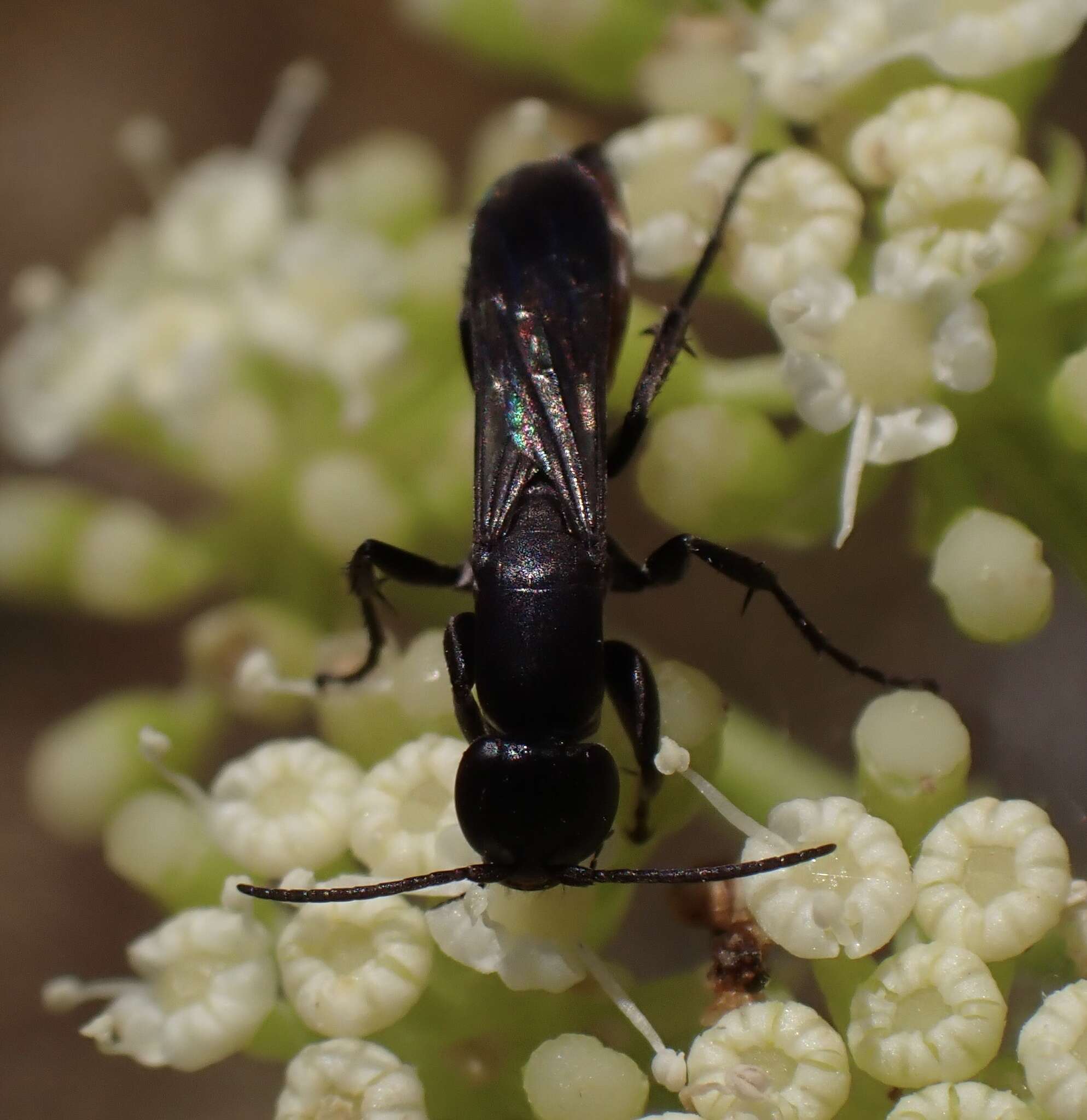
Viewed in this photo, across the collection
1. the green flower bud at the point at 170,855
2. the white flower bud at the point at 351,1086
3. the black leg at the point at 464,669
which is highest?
the black leg at the point at 464,669

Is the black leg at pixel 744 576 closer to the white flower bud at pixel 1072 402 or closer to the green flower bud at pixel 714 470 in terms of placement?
the green flower bud at pixel 714 470

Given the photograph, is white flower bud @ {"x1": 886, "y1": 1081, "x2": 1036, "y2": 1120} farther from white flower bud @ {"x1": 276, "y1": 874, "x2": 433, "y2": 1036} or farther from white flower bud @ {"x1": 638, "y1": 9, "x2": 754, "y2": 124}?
white flower bud @ {"x1": 638, "y1": 9, "x2": 754, "y2": 124}

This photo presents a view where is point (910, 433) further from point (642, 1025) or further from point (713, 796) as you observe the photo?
point (642, 1025)

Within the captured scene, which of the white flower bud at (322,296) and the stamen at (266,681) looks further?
the white flower bud at (322,296)

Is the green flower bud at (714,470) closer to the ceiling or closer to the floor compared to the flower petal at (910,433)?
closer to the ceiling

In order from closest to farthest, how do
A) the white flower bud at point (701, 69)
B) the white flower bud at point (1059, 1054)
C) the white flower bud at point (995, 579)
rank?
the white flower bud at point (1059, 1054), the white flower bud at point (995, 579), the white flower bud at point (701, 69)

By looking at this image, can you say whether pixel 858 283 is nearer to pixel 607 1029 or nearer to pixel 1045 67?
pixel 1045 67

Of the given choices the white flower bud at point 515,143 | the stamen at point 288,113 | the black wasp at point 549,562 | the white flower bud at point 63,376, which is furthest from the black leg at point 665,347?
the stamen at point 288,113
